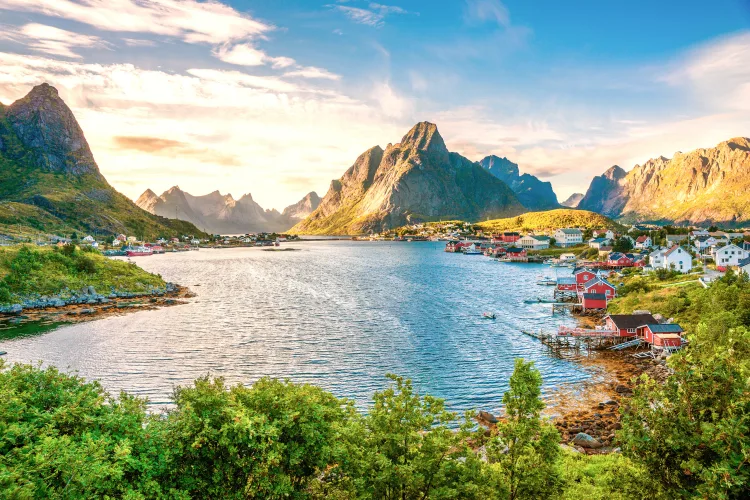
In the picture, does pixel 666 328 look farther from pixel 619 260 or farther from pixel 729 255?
pixel 619 260

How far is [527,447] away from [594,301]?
86161 millimetres

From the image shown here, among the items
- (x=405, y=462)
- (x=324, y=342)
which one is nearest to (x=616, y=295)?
(x=324, y=342)

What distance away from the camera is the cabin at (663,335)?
6194cm

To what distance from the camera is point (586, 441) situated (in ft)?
122

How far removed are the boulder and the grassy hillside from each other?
331 ft

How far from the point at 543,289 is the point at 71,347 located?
110 meters

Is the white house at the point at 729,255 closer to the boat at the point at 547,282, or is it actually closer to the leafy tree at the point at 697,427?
the boat at the point at 547,282

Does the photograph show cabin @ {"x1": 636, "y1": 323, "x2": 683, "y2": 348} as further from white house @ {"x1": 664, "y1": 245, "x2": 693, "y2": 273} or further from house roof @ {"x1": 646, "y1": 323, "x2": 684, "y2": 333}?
white house @ {"x1": 664, "y1": 245, "x2": 693, "y2": 273}

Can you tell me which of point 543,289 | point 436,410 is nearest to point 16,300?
point 436,410

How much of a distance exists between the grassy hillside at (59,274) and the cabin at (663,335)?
106733 millimetres

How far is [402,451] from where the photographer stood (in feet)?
62.3

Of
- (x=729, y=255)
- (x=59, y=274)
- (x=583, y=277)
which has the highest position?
(x=729, y=255)

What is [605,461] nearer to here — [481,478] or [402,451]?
[481,478]

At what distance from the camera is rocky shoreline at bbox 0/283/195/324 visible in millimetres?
82562
